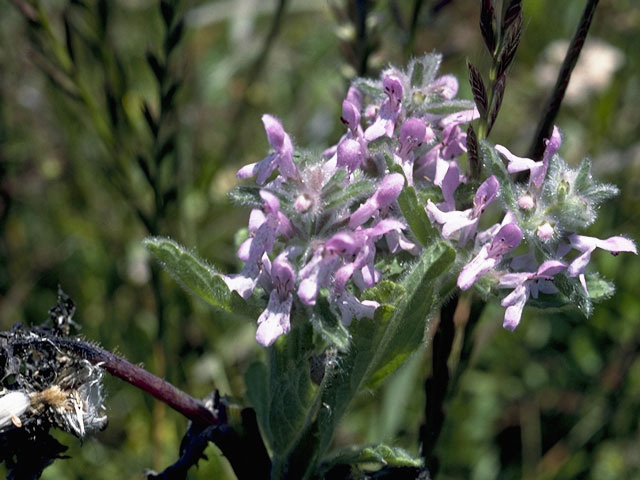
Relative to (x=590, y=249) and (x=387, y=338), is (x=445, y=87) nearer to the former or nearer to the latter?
(x=590, y=249)

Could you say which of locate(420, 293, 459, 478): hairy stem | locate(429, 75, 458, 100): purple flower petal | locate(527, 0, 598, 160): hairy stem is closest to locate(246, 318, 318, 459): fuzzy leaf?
locate(420, 293, 459, 478): hairy stem

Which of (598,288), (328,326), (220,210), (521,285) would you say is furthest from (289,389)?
(220,210)

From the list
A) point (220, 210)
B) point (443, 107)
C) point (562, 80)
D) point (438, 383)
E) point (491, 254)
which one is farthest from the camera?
point (220, 210)

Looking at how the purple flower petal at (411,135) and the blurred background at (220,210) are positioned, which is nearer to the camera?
the purple flower petal at (411,135)

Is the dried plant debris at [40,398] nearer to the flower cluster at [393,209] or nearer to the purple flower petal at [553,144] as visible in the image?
the flower cluster at [393,209]

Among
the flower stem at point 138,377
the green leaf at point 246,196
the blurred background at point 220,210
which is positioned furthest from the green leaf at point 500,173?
the blurred background at point 220,210

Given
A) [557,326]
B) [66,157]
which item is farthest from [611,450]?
[66,157]
